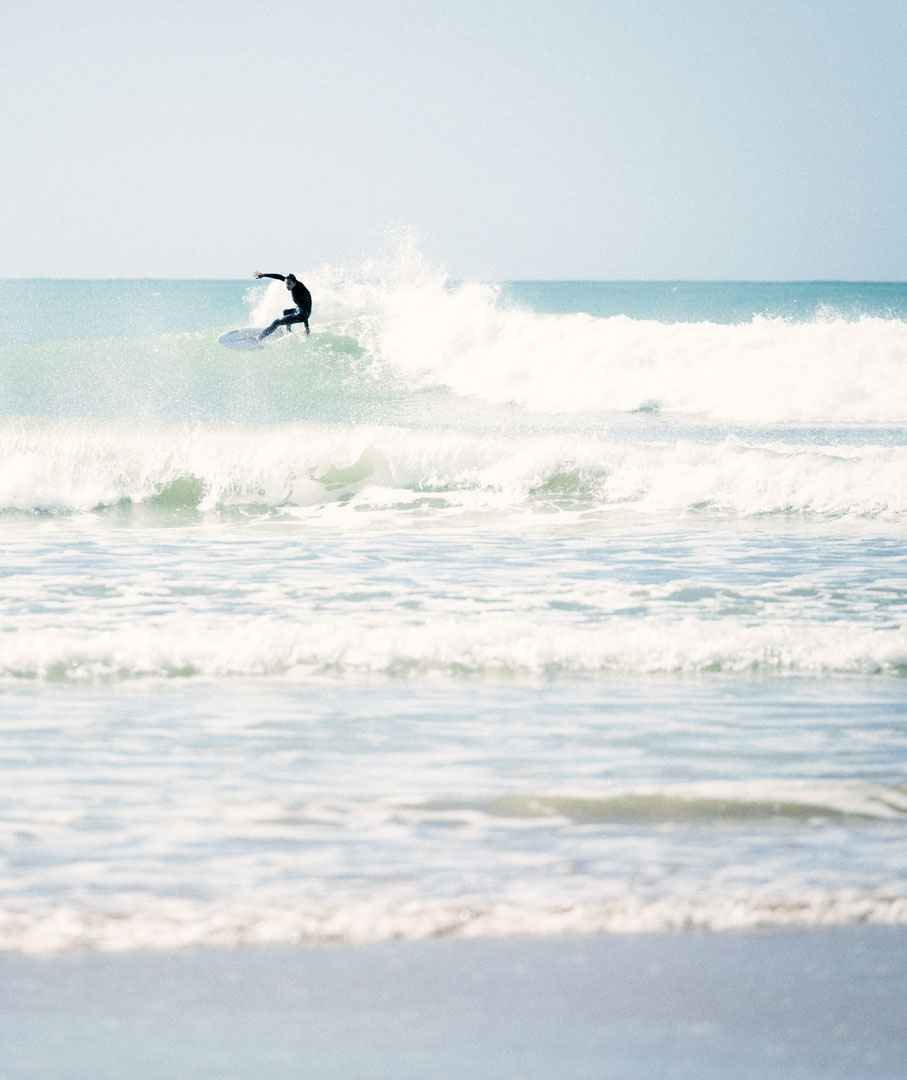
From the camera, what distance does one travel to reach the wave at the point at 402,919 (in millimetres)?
4656

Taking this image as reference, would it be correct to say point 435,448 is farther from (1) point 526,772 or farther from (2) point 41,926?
(2) point 41,926

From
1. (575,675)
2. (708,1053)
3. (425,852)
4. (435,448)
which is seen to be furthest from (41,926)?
(435,448)

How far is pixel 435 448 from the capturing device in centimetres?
1934

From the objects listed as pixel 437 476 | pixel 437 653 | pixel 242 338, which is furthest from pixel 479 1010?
pixel 242 338

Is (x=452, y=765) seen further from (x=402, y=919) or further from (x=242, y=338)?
(x=242, y=338)

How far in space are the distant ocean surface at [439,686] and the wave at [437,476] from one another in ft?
0.20

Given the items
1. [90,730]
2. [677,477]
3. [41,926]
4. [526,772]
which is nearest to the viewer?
[41,926]

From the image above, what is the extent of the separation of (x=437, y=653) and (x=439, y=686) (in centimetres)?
A: 55

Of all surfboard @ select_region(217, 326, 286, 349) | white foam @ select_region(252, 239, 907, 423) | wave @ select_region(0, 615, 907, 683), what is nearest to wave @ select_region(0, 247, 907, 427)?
white foam @ select_region(252, 239, 907, 423)

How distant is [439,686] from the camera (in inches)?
323

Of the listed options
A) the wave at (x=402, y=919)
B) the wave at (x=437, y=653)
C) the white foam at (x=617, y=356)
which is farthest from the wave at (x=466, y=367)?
the wave at (x=402, y=919)

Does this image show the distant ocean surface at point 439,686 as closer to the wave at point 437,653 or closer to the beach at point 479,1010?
the wave at point 437,653

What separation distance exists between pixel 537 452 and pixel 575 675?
10.3m

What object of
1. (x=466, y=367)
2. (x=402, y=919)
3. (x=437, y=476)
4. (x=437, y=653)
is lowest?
(x=402, y=919)
